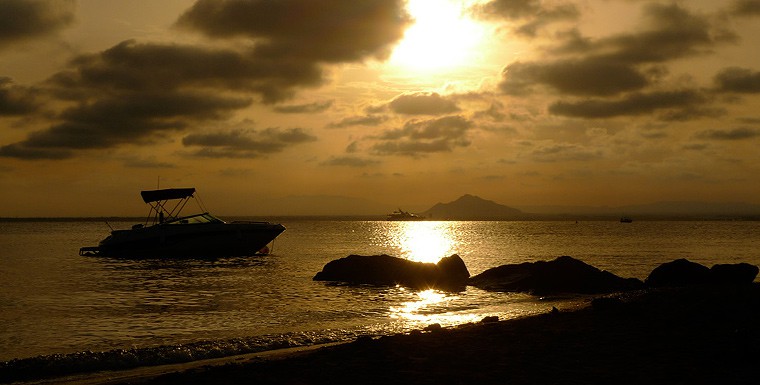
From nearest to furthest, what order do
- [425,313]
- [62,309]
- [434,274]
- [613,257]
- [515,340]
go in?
1. [515,340]
2. [425,313]
3. [62,309]
4. [434,274]
5. [613,257]

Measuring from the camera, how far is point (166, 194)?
53.5 m

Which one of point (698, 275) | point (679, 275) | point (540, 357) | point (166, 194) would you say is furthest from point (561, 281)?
point (166, 194)

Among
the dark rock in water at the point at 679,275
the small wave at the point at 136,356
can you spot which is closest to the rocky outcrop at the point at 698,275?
the dark rock in water at the point at 679,275

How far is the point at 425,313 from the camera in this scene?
874 inches

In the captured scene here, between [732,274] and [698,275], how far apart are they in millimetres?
1582

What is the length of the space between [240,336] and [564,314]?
9.84 meters

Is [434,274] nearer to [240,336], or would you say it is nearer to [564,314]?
[564,314]

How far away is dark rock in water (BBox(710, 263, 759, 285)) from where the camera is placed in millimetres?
28062

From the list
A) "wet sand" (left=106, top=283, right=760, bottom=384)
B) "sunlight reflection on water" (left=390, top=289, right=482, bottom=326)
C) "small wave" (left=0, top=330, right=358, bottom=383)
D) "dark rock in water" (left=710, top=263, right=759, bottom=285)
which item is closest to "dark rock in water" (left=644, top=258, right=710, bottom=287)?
"dark rock in water" (left=710, top=263, right=759, bottom=285)

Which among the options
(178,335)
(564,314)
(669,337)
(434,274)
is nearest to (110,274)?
Answer: (434,274)

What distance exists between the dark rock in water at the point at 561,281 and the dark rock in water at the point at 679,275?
3.19ft

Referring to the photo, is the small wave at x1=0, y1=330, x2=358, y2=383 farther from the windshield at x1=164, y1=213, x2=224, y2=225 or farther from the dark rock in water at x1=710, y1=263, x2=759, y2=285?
the windshield at x1=164, y1=213, x2=224, y2=225

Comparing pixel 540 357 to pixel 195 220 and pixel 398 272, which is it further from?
pixel 195 220

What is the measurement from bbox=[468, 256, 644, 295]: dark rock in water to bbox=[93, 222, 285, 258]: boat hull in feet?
88.6
